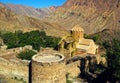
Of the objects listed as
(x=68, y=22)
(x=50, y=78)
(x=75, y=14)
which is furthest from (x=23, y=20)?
(x=50, y=78)

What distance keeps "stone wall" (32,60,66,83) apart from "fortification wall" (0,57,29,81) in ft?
11.4

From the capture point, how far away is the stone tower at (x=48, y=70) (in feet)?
67.7

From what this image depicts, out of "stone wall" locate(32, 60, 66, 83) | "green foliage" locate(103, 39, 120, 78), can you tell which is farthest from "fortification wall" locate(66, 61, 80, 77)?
"stone wall" locate(32, 60, 66, 83)

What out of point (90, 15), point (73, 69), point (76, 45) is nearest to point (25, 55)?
point (73, 69)

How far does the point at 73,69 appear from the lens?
28.3 meters

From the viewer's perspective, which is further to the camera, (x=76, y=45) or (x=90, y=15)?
(x=90, y=15)

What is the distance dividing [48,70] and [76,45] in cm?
1537

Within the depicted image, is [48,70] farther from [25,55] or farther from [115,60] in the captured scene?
[25,55]

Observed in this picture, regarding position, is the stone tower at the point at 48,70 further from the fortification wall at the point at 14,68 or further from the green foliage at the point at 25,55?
the green foliage at the point at 25,55

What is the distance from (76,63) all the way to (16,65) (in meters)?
6.44

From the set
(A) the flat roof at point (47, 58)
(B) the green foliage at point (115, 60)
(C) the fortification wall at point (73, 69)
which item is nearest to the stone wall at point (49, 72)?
(A) the flat roof at point (47, 58)

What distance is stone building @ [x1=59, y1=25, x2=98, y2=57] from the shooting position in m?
34.2

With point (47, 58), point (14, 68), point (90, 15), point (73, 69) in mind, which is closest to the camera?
point (47, 58)

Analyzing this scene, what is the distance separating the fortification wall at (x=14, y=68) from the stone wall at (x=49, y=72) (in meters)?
3.49
